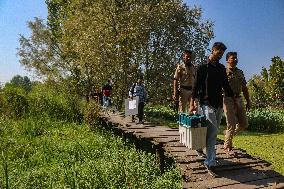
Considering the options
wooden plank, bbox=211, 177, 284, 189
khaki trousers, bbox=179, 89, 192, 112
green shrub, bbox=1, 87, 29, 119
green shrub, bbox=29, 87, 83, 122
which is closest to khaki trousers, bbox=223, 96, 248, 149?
khaki trousers, bbox=179, 89, 192, 112

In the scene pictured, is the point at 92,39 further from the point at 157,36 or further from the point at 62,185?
the point at 62,185

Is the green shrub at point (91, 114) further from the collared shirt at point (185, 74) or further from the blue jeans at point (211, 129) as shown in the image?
the blue jeans at point (211, 129)

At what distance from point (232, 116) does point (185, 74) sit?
6.16ft

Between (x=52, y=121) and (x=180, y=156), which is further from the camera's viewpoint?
(x=52, y=121)

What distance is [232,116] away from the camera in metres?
8.09

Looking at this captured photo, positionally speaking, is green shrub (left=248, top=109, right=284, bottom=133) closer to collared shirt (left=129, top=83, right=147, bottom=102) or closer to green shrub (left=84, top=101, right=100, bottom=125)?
green shrub (left=84, top=101, right=100, bottom=125)

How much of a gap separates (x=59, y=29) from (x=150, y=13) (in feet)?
51.7

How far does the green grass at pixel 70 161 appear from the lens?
805 cm

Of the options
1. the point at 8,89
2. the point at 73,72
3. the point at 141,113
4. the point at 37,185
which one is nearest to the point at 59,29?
the point at 73,72

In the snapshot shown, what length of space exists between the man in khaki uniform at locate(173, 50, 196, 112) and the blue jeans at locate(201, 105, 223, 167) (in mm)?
2621

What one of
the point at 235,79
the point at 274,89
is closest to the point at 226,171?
the point at 235,79

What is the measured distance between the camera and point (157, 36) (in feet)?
83.7

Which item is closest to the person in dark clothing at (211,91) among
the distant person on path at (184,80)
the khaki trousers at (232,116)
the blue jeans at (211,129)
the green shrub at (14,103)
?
the blue jeans at (211,129)

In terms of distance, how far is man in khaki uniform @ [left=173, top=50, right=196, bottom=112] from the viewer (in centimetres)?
938
